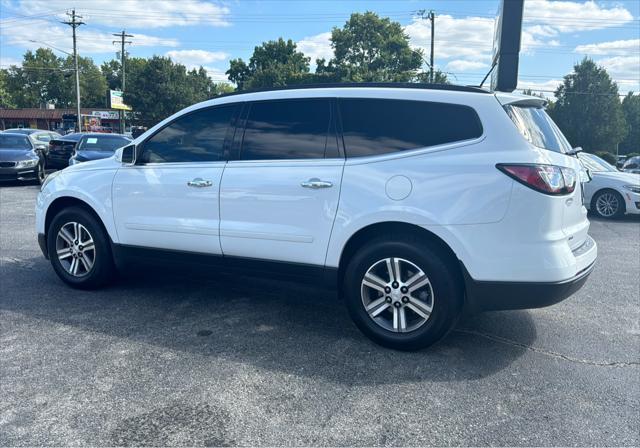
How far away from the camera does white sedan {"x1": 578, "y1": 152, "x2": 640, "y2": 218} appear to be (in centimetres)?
1114

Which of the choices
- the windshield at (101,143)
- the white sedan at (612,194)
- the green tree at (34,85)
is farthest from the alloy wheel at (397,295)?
the green tree at (34,85)

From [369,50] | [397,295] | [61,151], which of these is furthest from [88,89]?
[397,295]

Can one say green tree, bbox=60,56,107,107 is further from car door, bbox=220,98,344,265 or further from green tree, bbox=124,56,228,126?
car door, bbox=220,98,344,265

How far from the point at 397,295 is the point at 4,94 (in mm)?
101814

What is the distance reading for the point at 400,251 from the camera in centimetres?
364

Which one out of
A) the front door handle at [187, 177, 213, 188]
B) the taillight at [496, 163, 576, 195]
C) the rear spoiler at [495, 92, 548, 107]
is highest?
the rear spoiler at [495, 92, 548, 107]

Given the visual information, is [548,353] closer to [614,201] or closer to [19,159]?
[614,201]

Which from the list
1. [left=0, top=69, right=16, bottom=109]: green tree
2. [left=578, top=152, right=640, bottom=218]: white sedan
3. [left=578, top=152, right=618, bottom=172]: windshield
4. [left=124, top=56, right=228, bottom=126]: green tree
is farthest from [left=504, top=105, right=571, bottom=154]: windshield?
[left=0, top=69, right=16, bottom=109]: green tree

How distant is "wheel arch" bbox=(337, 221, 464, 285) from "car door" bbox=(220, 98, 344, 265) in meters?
0.17

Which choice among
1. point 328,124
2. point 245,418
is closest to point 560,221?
point 328,124

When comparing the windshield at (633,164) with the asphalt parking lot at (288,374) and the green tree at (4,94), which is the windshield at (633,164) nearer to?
the asphalt parking lot at (288,374)

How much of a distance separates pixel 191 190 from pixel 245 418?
2208 mm

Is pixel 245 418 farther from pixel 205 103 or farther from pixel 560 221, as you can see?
pixel 205 103

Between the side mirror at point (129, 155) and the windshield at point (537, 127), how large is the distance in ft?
10.7
